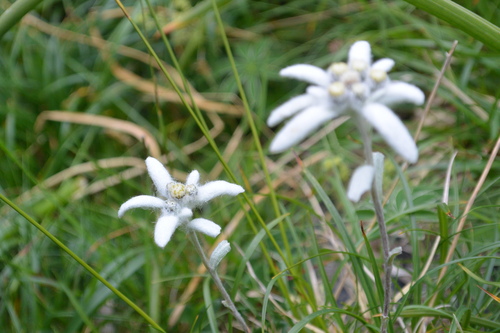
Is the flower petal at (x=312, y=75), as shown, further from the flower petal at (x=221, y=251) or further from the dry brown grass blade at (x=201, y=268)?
the dry brown grass blade at (x=201, y=268)

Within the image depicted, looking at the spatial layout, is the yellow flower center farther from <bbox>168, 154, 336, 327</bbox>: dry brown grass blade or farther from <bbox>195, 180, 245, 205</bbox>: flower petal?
<bbox>168, 154, 336, 327</bbox>: dry brown grass blade

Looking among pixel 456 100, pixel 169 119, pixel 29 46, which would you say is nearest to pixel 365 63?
pixel 456 100

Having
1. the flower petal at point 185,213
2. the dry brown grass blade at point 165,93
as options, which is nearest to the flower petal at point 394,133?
the flower petal at point 185,213

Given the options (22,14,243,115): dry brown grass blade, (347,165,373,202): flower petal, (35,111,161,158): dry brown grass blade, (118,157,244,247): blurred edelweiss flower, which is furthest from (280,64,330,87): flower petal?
(22,14,243,115): dry brown grass blade

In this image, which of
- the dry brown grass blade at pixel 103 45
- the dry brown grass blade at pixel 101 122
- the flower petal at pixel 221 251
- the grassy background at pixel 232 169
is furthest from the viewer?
the dry brown grass blade at pixel 103 45

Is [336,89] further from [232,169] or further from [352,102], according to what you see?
[232,169]

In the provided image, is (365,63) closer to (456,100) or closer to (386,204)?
(386,204)
